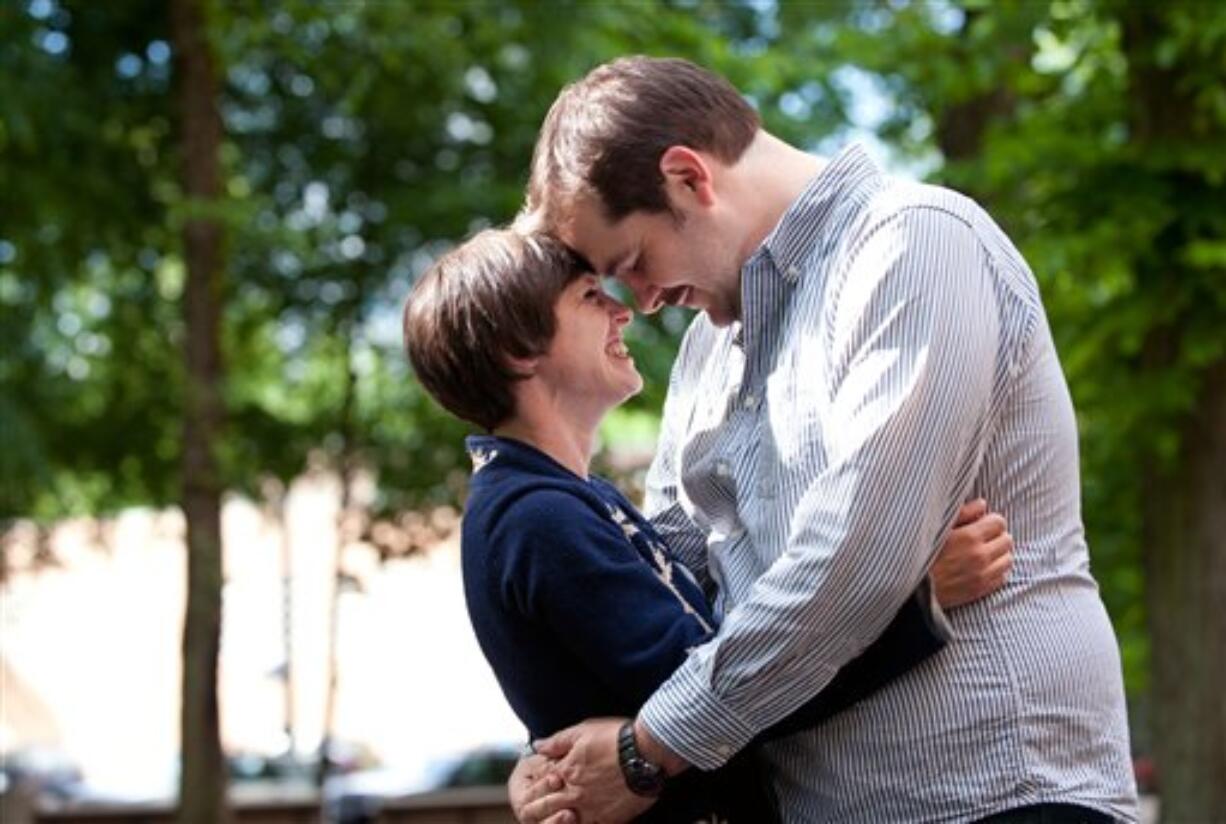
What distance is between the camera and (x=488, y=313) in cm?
326

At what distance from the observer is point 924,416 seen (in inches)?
114

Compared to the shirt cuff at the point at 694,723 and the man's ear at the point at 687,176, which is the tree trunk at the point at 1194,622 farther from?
the shirt cuff at the point at 694,723

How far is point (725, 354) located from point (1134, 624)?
14.3 metres

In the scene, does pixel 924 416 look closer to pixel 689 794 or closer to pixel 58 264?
pixel 689 794

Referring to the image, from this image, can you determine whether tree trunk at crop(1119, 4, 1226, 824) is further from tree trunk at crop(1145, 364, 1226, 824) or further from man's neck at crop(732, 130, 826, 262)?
man's neck at crop(732, 130, 826, 262)

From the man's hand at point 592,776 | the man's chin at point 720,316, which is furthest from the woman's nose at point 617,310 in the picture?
the man's hand at point 592,776

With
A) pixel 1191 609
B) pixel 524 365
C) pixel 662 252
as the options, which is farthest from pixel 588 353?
pixel 1191 609

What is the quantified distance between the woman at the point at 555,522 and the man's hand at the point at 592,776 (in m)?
0.04

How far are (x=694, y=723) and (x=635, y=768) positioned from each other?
0.13 metres

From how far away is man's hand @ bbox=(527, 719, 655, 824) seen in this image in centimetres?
310

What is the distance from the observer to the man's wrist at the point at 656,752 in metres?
3.03

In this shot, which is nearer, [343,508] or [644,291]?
[644,291]

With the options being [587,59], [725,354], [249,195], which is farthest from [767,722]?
[249,195]

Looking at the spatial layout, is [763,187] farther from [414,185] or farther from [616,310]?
[414,185]
